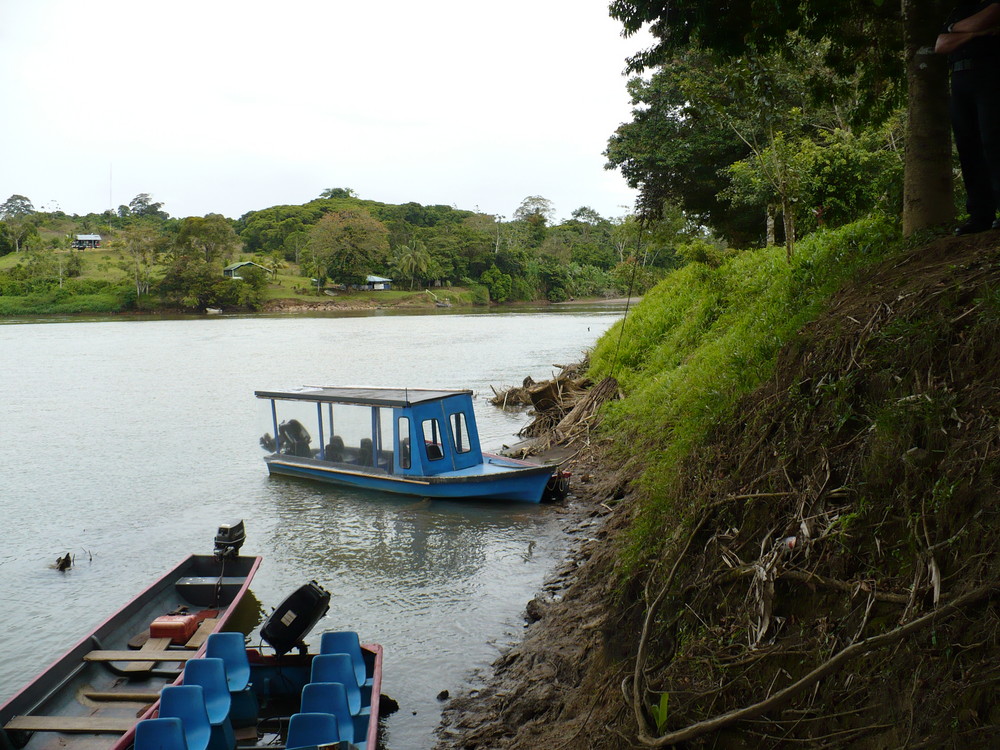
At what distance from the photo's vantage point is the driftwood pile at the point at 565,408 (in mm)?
18531

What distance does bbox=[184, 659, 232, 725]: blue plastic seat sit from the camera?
6.80 meters

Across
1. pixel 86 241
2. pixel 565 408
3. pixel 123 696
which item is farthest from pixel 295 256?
pixel 123 696

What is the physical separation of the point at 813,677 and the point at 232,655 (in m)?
5.44

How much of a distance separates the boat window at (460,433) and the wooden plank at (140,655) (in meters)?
8.03

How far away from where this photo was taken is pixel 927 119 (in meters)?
7.69

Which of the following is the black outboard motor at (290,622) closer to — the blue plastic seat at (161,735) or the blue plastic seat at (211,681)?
the blue plastic seat at (211,681)

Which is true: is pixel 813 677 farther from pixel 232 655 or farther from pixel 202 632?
pixel 202 632

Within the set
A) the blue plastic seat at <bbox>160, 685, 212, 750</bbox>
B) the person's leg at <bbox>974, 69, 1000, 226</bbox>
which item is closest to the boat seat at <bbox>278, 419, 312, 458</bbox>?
the blue plastic seat at <bbox>160, 685, 212, 750</bbox>

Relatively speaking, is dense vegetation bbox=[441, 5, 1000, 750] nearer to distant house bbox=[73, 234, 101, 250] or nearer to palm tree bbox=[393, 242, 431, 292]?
palm tree bbox=[393, 242, 431, 292]

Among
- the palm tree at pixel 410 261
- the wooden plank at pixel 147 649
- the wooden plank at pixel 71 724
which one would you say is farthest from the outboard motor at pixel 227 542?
the palm tree at pixel 410 261

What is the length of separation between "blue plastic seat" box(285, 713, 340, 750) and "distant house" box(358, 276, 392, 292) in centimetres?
9497

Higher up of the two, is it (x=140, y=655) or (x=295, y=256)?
(x=295, y=256)

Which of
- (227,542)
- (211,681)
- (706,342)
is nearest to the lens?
(211,681)

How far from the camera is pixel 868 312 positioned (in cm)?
639
